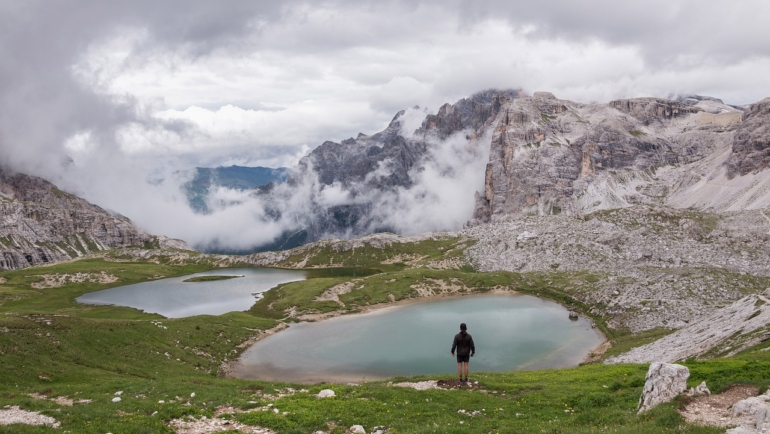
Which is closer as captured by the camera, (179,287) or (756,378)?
(756,378)

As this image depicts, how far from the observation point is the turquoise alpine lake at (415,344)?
64.1 m

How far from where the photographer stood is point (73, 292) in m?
172

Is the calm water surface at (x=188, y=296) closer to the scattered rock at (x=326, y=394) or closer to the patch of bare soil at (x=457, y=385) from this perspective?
the scattered rock at (x=326, y=394)

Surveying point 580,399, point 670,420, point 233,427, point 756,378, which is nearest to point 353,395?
point 233,427

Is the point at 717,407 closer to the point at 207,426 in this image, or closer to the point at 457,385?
the point at 457,385

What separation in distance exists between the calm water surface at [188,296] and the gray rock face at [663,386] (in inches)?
4407

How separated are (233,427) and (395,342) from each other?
190ft

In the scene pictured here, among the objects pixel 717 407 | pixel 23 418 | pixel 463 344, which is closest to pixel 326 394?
pixel 463 344

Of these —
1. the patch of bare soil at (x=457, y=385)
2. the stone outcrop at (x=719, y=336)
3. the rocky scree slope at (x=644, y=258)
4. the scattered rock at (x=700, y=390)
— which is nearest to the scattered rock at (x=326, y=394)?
the patch of bare soil at (x=457, y=385)

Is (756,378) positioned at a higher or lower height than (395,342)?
higher

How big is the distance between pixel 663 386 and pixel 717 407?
2139mm

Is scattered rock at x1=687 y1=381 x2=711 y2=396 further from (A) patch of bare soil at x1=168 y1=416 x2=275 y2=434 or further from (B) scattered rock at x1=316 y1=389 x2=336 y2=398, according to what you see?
(A) patch of bare soil at x1=168 y1=416 x2=275 y2=434

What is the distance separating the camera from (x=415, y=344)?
75812 mm

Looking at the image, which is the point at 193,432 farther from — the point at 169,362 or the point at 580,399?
the point at 169,362
